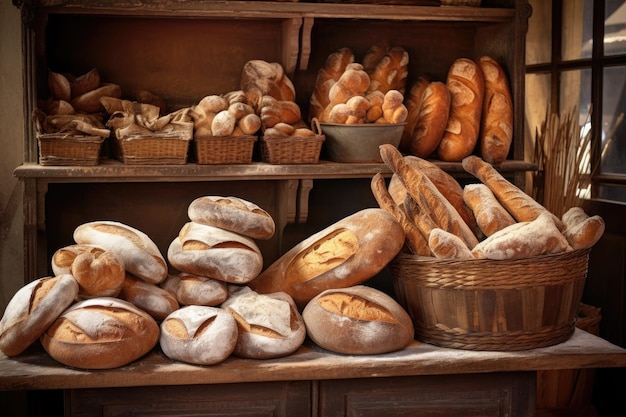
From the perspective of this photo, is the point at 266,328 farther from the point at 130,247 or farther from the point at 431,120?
the point at 431,120

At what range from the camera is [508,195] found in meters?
2.85

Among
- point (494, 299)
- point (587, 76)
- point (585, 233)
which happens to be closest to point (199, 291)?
point (494, 299)

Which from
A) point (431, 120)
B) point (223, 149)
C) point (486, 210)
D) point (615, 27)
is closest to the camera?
point (486, 210)

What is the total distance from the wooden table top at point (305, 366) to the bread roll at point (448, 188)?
482 mm

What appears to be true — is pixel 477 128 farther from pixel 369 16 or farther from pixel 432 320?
pixel 432 320

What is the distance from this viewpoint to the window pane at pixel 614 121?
3652 mm

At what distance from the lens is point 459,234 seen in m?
2.73

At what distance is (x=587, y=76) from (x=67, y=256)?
8.16ft

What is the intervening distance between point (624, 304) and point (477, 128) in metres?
1.10

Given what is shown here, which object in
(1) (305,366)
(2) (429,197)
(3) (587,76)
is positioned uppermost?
(3) (587,76)

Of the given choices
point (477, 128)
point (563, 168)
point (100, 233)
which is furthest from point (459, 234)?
point (563, 168)

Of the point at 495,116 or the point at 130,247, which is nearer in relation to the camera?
the point at 130,247

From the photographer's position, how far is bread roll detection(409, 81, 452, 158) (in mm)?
3188

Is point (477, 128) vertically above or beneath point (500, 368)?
above
